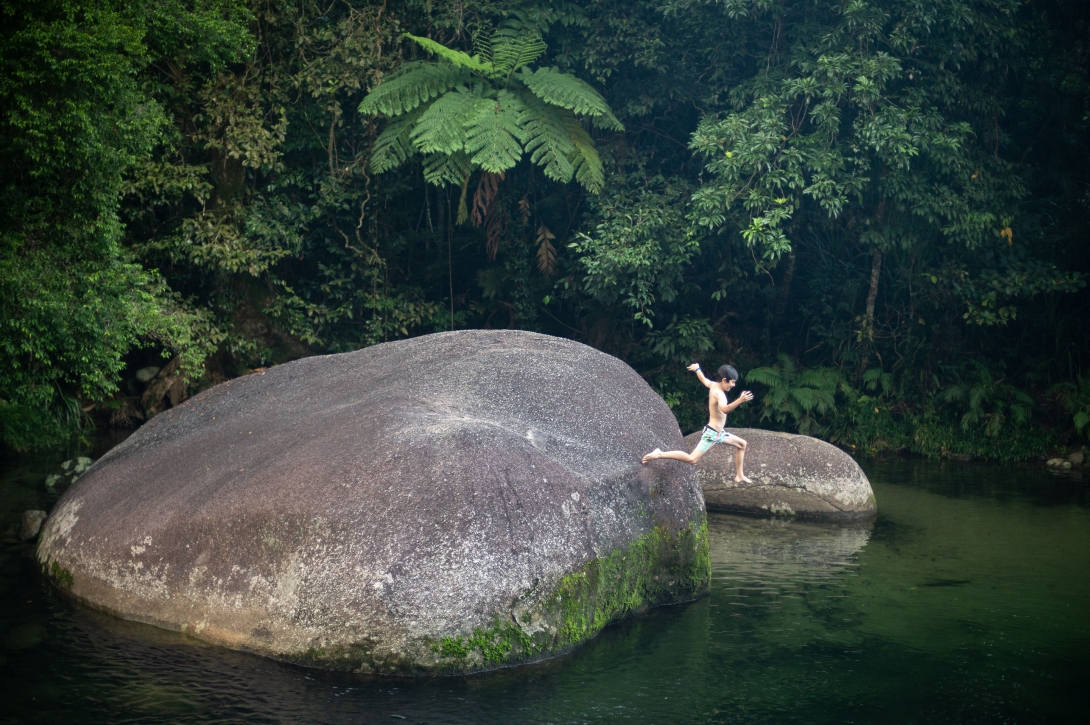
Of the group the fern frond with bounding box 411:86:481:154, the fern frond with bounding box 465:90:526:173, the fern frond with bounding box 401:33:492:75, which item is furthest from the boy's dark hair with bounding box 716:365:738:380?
the fern frond with bounding box 401:33:492:75

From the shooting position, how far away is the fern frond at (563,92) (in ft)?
43.4

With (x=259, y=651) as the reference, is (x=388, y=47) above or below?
above

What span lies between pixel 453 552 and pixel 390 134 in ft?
29.0

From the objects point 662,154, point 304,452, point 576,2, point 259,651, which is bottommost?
point 259,651

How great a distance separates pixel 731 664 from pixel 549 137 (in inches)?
339

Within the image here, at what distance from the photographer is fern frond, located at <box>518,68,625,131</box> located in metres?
13.2

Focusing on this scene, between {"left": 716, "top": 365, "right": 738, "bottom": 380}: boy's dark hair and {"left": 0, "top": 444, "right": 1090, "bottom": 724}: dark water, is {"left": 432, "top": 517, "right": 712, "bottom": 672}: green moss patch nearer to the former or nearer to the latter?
{"left": 0, "top": 444, "right": 1090, "bottom": 724}: dark water

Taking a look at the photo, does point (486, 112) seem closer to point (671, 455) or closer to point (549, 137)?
point (549, 137)

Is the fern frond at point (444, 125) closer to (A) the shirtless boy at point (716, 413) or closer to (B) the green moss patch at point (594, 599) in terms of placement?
(A) the shirtless boy at point (716, 413)

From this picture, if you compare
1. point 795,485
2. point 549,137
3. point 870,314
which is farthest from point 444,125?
point 870,314

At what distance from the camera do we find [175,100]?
14.2 meters

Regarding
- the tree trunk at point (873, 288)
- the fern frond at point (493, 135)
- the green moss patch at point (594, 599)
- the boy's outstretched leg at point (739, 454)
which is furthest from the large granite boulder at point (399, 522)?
the tree trunk at point (873, 288)

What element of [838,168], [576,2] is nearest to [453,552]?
[838,168]

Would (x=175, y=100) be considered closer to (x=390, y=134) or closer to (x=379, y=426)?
(x=390, y=134)
